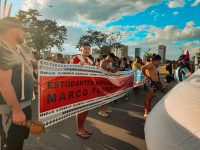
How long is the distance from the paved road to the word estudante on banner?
24.9 inches

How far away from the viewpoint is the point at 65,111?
4.64 m

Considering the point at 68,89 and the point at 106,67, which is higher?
the point at 106,67

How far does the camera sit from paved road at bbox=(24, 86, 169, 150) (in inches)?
209

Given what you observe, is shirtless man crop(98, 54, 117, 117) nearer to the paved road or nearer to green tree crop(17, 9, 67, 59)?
the paved road

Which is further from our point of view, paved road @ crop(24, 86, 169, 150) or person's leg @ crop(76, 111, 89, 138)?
person's leg @ crop(76, 111, 89, 138)

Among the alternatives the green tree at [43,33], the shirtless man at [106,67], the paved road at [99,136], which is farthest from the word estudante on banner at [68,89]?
the green tree at [43,33]

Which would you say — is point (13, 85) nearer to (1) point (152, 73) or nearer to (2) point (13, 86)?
(2) point (13, 86)

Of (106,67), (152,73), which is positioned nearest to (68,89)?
(106,67)

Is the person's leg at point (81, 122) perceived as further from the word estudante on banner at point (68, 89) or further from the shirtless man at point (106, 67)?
the shirtless man at point (106, 67)

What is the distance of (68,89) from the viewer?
4828 mm

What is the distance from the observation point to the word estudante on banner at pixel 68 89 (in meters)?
4.05

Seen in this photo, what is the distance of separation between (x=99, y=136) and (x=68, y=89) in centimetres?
161

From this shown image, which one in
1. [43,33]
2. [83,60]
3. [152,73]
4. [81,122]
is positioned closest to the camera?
[83,60]

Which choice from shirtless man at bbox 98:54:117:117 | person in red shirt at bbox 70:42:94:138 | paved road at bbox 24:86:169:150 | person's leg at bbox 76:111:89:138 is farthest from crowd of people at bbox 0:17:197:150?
shirtless man at bbox 98:54:117:117
